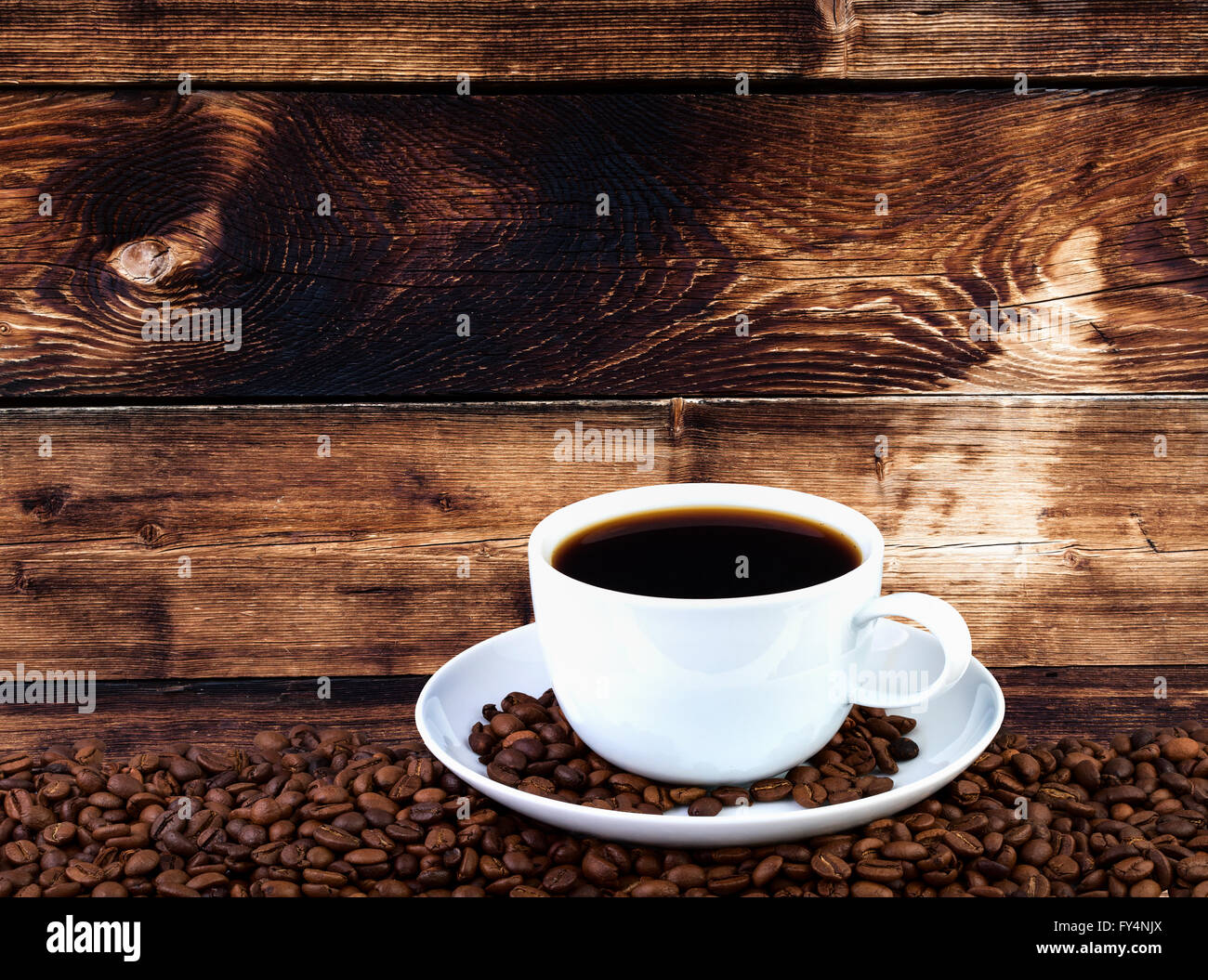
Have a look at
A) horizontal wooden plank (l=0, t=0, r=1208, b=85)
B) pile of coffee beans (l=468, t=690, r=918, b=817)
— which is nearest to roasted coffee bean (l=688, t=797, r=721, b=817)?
pile of coffee beans (l=468, t=690, r=918, b=817)

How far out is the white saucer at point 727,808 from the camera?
683 mm

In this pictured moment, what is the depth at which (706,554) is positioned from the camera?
2.84 feet

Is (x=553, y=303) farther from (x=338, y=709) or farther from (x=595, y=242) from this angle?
(x=338, y=709)

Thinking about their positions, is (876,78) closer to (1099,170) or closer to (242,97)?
(1099,170)

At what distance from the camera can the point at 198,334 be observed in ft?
3.57

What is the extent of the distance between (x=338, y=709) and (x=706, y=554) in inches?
21.0

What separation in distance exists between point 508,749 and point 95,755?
0.46m

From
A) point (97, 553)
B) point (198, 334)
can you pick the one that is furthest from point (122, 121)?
point (97, 553)

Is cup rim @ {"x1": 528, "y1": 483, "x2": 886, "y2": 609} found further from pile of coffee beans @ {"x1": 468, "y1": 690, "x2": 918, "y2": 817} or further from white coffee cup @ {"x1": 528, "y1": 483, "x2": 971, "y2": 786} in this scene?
pile of coffee beans @ {"x1": 468, "y1": 690, "x2": 918, "y2": 817}

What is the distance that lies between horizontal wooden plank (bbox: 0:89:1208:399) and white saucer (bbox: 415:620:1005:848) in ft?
1.04

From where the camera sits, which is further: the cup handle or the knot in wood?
the knot in wood

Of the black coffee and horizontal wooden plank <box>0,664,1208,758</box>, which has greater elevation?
the black coffee

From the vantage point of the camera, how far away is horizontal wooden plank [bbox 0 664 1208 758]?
1.12 meters

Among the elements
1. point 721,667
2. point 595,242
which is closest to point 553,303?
point 595,242
